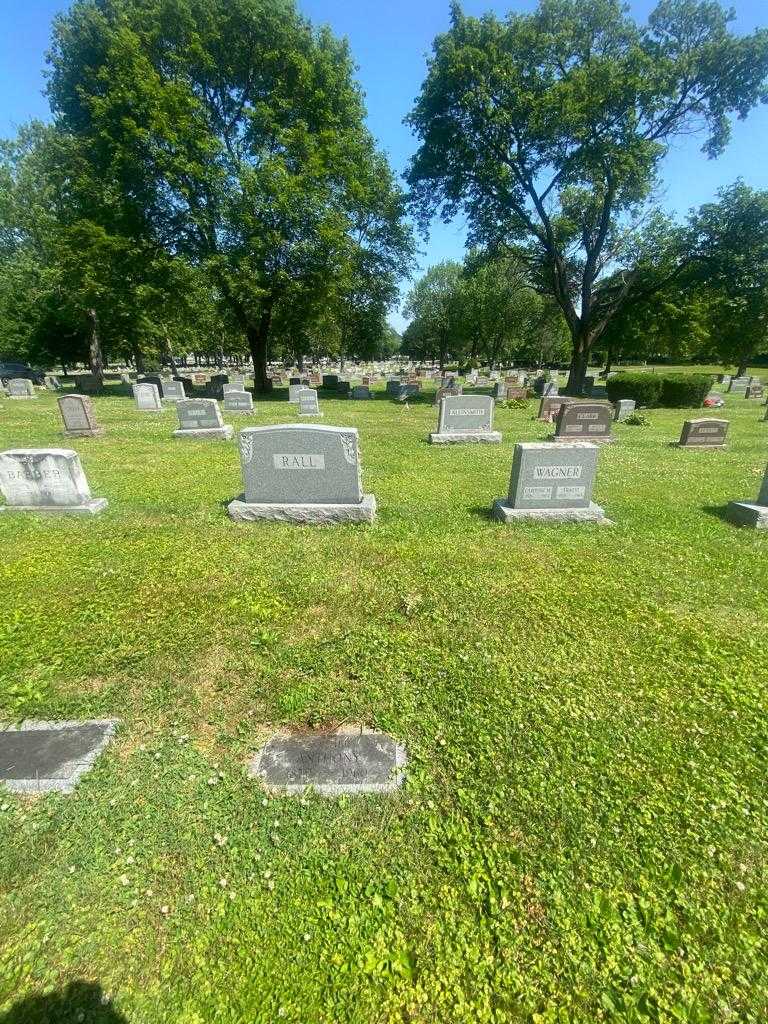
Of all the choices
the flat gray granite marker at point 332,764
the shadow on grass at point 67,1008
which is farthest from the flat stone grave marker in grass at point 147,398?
the shadow on grass at point 67,1008

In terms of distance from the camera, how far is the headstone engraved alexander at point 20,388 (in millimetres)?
21000

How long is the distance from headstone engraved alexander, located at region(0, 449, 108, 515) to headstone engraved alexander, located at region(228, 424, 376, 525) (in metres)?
2.35

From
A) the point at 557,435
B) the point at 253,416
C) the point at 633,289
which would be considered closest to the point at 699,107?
the point at 633,289

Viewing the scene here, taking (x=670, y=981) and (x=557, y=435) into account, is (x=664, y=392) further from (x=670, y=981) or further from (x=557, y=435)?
(x=670, y=981)

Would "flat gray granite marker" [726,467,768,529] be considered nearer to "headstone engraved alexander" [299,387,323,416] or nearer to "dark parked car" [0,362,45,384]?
"headstone engraved alexander" [299,387,323,416]

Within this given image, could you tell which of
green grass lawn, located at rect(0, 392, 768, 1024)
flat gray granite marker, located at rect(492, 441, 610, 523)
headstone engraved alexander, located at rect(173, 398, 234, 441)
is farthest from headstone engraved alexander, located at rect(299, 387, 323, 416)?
green grass lawn, located at rect(0, 392, 768, 1024)

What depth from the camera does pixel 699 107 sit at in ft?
58.9

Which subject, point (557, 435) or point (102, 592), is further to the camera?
point (557, 435)

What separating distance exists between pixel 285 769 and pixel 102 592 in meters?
2.89

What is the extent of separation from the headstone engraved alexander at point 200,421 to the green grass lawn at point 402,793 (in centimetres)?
679

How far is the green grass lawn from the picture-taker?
1.66 m

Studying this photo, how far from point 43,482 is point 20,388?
21.3 metres

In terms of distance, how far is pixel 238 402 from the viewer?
17219 millimetres

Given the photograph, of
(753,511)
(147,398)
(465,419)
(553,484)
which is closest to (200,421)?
(465,419)
